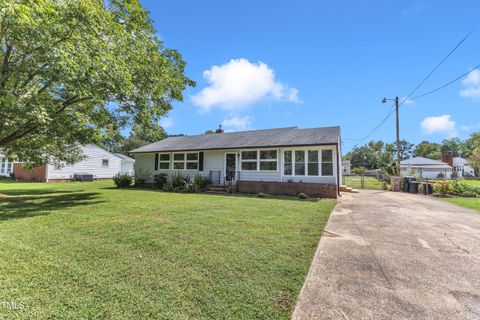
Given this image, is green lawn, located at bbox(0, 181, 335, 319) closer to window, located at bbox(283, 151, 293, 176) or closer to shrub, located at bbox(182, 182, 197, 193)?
window, located at bbox(283, 151, 293, 176)

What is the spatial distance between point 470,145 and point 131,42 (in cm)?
7990

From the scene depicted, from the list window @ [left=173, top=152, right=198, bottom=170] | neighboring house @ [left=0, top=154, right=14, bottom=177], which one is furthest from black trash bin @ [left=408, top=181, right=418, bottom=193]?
neighboring house @ [left=0, top=154, right=14, bottom=177]

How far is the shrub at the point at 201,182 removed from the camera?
13.1m

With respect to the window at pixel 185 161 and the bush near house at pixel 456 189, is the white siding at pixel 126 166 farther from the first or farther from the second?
the bush near house at pixel 456 189

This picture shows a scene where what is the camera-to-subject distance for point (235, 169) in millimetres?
13891

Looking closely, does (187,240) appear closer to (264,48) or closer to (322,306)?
(322,306)

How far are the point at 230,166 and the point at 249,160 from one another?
136 cm

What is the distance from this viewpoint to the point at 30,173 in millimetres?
21484

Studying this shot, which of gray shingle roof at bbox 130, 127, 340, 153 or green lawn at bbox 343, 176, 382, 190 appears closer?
gray shingle roof at bbox 130, 127, 340, 153

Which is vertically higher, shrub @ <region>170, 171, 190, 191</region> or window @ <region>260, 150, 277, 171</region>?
window @ <region>260, 150, 277, 171</region>

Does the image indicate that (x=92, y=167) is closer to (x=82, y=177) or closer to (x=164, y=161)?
(x=82, y=177)

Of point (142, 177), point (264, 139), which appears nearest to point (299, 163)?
point (264, 139)

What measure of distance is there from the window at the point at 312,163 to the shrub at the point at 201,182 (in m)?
5.96

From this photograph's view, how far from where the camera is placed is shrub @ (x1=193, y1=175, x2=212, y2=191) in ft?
43.1
